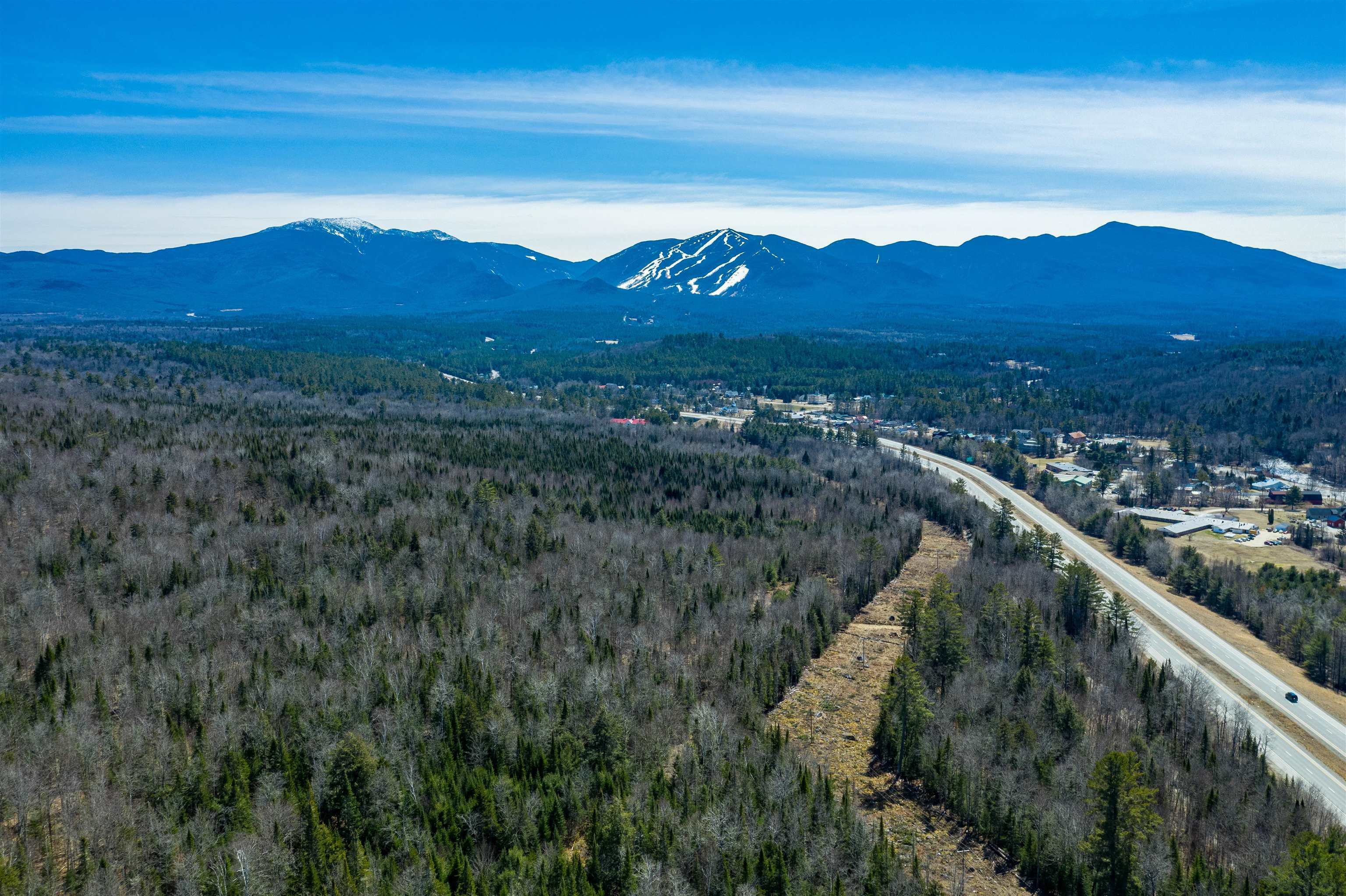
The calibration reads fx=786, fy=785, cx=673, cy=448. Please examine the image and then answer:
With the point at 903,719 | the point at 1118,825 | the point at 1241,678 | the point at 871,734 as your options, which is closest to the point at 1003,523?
the point at 1241,678

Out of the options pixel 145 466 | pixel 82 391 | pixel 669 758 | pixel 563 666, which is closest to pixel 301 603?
pixel 563 666

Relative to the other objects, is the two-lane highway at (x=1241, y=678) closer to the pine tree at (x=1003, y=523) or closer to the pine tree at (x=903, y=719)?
the pine tree at (x=1003, y=523)

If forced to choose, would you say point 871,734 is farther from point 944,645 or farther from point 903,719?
point 944,645

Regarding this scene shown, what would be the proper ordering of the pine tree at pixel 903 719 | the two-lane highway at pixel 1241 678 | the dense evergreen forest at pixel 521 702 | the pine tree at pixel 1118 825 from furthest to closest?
the two-lane highway at pixel 1241 678 < the pine tree at pixel 903 719 < the pine tree at pixel 1118 825 < the dense evergreen forest at pixel 521 702

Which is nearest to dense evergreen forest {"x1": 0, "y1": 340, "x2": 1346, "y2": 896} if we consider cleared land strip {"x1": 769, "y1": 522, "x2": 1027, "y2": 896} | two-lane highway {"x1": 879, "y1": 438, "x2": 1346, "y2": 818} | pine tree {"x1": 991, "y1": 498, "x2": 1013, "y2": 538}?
cleared land strip {"x1": 769, "y1": 522, "x2": 1027, "y2": 896}

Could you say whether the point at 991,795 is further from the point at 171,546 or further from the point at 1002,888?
the point at 171,546

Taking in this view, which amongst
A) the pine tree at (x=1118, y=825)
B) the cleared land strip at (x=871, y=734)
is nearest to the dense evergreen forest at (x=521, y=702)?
the pine tree at (x=1118, y=825)
